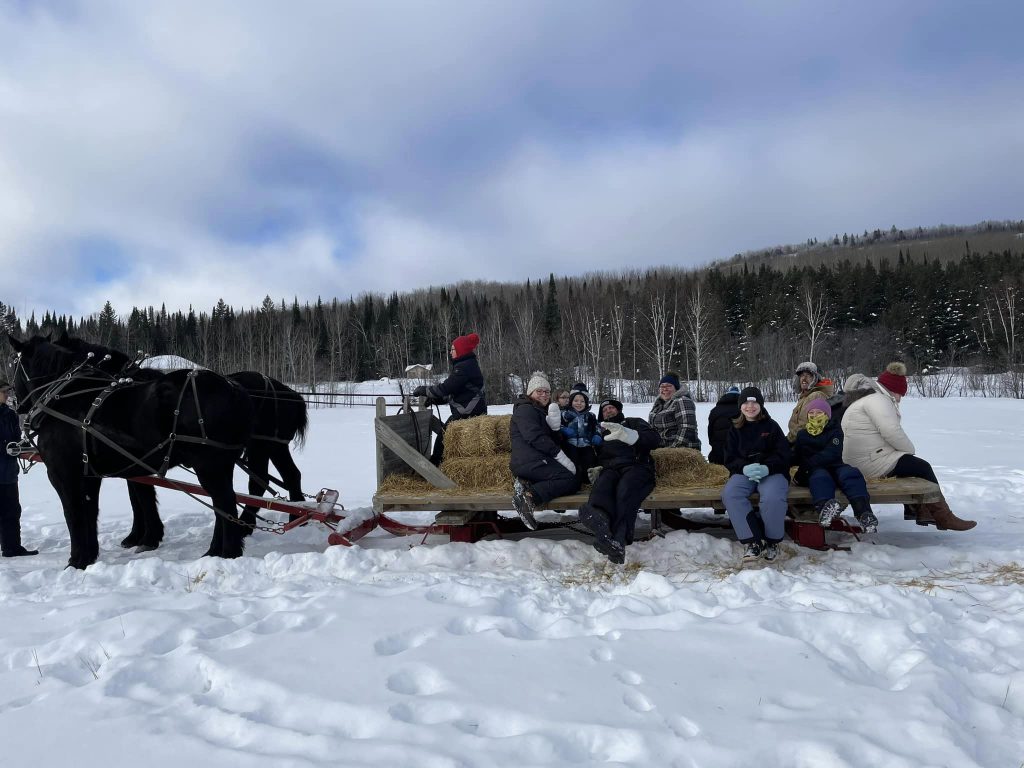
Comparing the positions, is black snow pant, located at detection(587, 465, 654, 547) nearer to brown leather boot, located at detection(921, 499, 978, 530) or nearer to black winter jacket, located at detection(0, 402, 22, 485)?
brown leather boot, located at detection(921, 499, 978, 530)

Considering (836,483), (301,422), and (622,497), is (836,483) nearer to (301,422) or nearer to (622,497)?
(622,497)

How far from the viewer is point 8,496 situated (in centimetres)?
608

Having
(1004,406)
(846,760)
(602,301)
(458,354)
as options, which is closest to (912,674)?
(846,760)

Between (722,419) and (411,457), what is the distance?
3.01 metres

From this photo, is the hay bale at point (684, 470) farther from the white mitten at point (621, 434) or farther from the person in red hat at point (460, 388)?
the person in red hat at point (460, 388)

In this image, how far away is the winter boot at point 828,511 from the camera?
4.66 meters

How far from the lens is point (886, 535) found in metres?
5.64

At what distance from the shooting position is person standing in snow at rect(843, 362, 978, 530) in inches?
A: 196

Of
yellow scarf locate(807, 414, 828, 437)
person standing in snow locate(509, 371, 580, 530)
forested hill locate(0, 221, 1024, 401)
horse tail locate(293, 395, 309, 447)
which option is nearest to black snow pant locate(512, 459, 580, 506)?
person standing in snow locate(509, 371, 580, 530)

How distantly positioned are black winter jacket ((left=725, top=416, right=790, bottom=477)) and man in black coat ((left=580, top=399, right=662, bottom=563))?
25.9 inches

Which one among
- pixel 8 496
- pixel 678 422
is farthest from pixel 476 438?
pixel 8 496

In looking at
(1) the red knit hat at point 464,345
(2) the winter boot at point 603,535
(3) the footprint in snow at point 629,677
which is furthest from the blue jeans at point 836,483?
(1) the red knit hat at point 464,345

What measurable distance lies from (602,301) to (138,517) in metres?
43.4

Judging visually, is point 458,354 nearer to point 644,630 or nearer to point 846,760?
point 644,630
